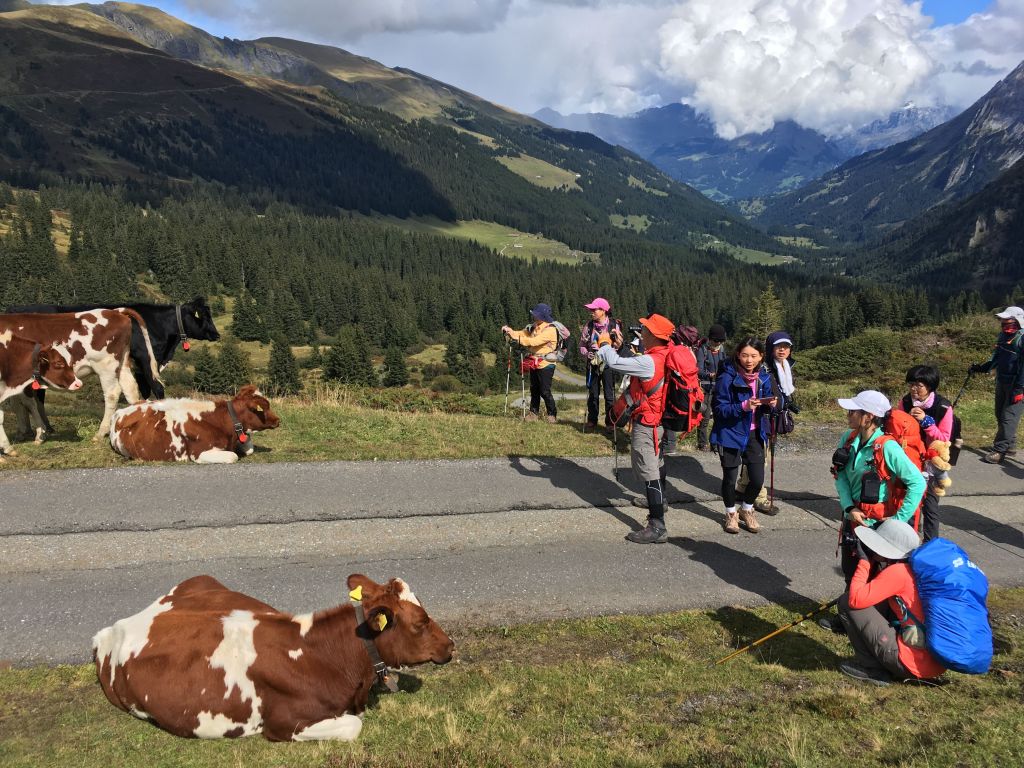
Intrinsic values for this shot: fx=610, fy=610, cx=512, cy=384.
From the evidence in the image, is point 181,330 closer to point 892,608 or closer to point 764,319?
point 892,608

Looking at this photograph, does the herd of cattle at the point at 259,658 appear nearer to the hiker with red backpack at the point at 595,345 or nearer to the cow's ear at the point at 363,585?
the cow's ear at the point at 363,585

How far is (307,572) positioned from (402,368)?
3972 inches

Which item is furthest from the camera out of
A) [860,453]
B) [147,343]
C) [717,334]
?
[717,334]

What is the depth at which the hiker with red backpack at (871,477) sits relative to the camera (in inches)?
258

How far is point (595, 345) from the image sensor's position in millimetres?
14008

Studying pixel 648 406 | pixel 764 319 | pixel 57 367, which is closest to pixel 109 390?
pixel 57 367

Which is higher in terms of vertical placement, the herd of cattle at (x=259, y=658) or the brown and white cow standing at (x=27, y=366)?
the brown and white cow standing at (x=27, y=366)

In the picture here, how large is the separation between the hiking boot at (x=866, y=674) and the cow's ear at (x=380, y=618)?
178 inches

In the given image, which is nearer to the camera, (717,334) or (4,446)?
(4,446)

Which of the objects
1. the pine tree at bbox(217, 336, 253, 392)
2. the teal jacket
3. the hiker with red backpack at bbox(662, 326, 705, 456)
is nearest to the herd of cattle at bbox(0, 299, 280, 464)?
the hiker with red backpack at bbox(662, 326, 705, 456)

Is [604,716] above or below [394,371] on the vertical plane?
above

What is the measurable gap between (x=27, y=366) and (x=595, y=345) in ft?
37.4

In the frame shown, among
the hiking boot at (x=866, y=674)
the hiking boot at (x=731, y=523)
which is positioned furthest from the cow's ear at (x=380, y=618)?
the hiking boot at (x=731, y=523)

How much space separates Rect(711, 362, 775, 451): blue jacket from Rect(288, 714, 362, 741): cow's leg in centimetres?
670
